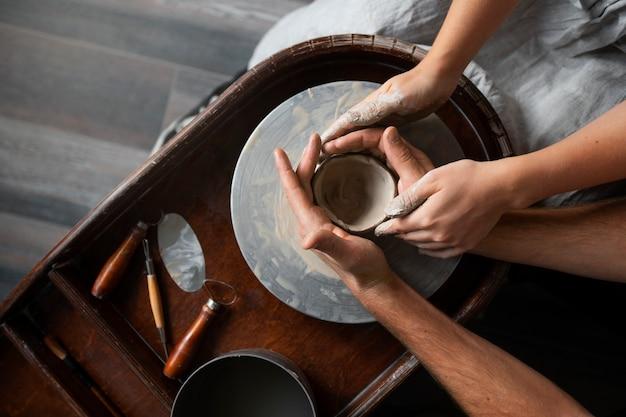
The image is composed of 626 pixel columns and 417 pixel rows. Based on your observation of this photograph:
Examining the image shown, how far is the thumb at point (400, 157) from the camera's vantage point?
0.79 meters

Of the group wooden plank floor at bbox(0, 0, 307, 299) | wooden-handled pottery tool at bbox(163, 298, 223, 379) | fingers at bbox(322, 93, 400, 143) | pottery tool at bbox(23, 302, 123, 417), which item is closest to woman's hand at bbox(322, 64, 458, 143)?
fingers at bbox(322, 93, 400, 143)

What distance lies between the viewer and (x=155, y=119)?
4.93 ft

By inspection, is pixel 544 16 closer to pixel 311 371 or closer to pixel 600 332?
pixel 311 371

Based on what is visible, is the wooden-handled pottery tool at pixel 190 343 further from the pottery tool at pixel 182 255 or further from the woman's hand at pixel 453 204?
the woman's hand at pixel 453 204

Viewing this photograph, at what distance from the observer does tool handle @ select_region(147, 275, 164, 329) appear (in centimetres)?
88

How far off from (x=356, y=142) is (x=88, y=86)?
1.00m

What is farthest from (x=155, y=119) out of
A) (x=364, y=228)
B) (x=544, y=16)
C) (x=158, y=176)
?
(x=544, y=16)

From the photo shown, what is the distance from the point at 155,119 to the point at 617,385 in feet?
4.52

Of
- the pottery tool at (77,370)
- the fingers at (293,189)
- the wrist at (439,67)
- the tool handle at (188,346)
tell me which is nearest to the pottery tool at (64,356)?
the pottery tool at (77,370)

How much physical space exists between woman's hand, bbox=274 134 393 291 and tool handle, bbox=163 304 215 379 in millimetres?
216

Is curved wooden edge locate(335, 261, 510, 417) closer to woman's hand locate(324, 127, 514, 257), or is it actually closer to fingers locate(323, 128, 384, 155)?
woman's hand locate(324, 127, 514, 257)

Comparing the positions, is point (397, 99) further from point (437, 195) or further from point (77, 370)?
point (77, 370)

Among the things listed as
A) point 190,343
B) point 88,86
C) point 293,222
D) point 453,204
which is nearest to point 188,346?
point 190,343

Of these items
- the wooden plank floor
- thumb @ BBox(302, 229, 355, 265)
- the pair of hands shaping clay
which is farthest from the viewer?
the wooden plank floor
